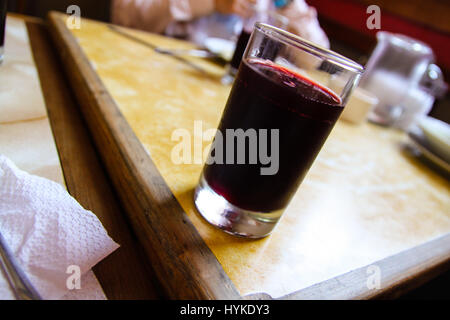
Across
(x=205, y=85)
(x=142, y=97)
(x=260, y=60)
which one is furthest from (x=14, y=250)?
(x=205, y=85)

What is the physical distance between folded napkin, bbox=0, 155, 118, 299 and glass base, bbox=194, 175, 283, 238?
0.55ft

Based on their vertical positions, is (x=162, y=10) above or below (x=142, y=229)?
above

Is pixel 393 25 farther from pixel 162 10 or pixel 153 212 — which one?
pixel 153 212

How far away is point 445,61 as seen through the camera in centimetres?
373

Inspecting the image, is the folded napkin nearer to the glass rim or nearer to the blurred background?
the glass rim

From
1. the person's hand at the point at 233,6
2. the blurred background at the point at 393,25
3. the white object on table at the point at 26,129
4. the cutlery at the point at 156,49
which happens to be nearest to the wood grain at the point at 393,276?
the white object on table at the point at 26,129

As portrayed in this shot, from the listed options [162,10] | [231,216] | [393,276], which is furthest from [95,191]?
[162,10]

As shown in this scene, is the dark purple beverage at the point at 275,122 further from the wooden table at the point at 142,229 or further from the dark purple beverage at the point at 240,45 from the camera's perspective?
the dark purple beverage at the point at 240,45

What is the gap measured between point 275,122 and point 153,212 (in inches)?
10.2

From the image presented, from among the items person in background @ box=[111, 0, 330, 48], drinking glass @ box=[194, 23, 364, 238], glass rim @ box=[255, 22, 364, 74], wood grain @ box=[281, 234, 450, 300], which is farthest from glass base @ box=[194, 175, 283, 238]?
person in background @ box=[111, 0, 330, 48]

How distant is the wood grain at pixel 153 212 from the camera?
17.7 inches

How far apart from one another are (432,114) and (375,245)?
3865 mm

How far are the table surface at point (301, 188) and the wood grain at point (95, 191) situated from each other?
113 millimetres

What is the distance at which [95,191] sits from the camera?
62cm
